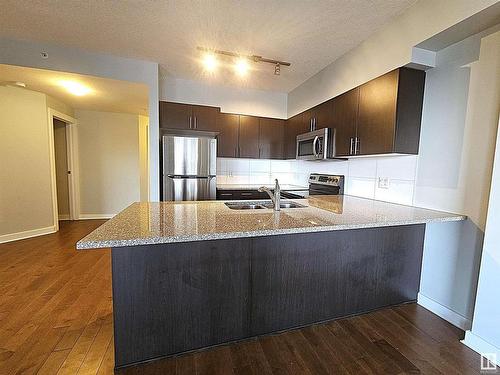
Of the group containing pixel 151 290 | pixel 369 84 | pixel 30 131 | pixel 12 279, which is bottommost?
pixel 12 279

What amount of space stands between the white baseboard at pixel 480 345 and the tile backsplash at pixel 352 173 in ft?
3.39

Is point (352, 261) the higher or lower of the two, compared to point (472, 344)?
higher

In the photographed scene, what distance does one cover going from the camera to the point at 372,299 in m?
1.97

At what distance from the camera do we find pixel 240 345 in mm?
1566

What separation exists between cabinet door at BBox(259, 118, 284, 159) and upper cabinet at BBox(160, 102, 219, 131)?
0.82m

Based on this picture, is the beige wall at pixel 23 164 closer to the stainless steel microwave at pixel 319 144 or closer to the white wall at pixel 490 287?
the stainless steel microwave at pixel 319 144

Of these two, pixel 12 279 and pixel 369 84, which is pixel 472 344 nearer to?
pixel 369 84

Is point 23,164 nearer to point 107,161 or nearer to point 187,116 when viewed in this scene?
point 107,161

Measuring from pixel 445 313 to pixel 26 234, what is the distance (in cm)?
533

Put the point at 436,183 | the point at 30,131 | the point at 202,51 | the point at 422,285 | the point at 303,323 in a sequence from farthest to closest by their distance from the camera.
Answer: the point at 30,131 → the point at 202,51 → the point at 422,285 → the point at 436,183 → the point at 303,323

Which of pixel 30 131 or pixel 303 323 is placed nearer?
pixel 303 323

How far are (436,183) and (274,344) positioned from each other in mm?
1796

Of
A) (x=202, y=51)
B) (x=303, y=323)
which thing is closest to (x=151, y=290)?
(x=303, y=323)

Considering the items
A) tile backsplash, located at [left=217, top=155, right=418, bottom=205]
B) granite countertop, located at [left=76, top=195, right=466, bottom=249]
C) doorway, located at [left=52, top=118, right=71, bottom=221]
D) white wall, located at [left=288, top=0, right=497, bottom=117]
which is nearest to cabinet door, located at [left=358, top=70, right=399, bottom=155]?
white wall, located at [left=288, top=0, right=497, bottom=117]
